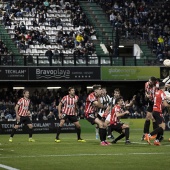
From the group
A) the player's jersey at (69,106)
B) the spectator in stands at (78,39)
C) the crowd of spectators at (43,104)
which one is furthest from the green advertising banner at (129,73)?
the player's jersey at (69,106)

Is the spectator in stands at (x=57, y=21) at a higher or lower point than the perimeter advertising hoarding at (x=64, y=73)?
higher

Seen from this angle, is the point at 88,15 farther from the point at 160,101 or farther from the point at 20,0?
the point at 160,101

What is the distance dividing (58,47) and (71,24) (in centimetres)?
375

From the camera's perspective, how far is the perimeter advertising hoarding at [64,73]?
43.2 m

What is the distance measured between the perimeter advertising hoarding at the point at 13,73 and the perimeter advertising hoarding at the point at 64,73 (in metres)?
0.39

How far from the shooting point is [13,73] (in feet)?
140

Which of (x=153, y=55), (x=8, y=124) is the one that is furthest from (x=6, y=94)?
(x=153, y=55)

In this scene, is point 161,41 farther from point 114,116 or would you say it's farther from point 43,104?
point 114,116

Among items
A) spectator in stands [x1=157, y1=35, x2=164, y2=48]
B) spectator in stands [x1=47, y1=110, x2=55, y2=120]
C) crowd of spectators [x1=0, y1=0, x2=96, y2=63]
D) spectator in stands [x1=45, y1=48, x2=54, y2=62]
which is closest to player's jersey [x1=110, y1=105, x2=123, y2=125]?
spectator in stands [x1=47, y1=110, x2=55, y2=120]

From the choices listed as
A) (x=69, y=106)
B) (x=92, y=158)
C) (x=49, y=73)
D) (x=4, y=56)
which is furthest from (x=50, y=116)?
(x=92, y=158)

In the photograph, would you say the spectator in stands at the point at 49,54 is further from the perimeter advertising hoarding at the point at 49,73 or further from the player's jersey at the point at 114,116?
the player's jersey at the point at 114,116

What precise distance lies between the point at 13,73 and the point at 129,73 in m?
8.11

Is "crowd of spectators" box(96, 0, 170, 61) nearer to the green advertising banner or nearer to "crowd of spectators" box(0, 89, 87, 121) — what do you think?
the green advertising banner

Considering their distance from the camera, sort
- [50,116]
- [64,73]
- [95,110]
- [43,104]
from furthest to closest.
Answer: [64,73] → [43,104] → [50,116] → [95,110]
